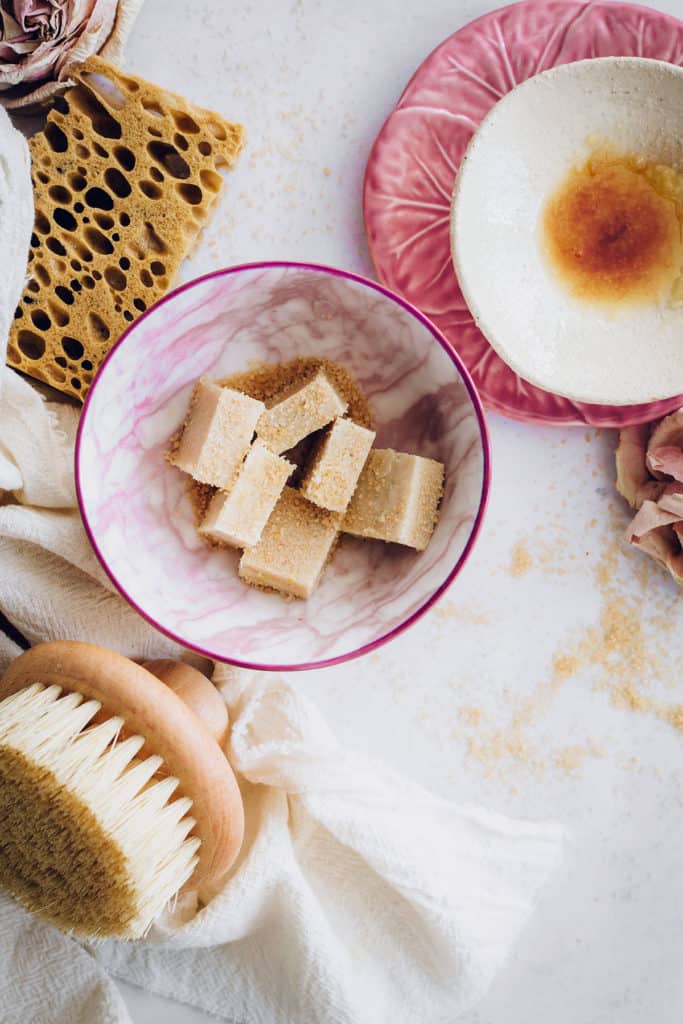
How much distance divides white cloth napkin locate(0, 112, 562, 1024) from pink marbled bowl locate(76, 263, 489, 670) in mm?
66

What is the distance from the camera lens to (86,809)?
2.47 feet

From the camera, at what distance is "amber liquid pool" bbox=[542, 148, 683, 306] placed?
960mm

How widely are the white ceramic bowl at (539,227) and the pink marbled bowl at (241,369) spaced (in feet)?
0.33

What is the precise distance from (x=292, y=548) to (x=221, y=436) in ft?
0.43

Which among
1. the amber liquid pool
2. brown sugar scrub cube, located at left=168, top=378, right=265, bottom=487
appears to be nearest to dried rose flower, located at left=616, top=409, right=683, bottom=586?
the amber liquid pool

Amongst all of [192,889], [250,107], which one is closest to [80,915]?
[192,889]

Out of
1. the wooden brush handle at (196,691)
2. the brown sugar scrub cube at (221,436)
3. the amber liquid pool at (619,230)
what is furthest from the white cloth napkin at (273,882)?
the amber liquid pool at (619,230)

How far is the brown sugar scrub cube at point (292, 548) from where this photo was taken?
0.92 meters

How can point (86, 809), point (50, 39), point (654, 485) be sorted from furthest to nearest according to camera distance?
1. point (654, 485)
2. point (50, 39)
3. point (86, 809)

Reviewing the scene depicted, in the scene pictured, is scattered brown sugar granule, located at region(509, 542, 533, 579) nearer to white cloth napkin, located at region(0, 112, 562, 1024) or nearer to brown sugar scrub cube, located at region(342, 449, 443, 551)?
brown sugar scrub cube, located at region(342, 449, 443, 551)

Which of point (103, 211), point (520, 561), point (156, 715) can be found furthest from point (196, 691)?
point (103, 211)

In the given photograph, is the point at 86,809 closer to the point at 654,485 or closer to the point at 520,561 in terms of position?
the point at 520,561

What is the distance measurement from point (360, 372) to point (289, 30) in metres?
0.38

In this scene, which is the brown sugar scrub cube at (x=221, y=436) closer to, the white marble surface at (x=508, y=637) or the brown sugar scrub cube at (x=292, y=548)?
the brown sugar scrub cube at (x=292, y=548)
